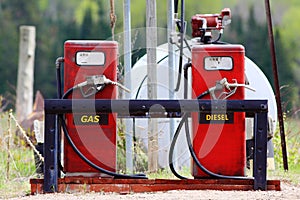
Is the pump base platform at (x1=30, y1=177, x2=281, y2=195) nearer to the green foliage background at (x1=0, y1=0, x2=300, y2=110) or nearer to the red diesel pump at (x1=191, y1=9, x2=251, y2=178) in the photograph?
the red diesel pump at (x1=191, y1=9, x2=251, y2=178)

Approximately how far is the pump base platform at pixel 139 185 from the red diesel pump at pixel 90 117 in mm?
194

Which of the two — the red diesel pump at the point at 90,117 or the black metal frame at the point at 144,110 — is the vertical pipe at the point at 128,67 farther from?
the black metal frame at the point at 144,110

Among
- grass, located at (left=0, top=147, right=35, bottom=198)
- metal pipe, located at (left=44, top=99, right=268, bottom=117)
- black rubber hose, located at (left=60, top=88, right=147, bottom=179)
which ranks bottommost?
grass, located at (left=0, top=147, right=35, bottom=198)

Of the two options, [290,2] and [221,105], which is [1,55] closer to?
[290,2]

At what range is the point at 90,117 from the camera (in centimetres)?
697

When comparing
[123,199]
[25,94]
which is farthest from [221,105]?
[25,94]

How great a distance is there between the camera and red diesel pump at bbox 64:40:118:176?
6984mm

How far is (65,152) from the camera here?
703 centimetres

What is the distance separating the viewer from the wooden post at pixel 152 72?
29.2 ft

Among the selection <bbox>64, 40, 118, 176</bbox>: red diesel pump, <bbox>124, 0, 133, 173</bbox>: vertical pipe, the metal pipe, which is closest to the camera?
the metal pipe

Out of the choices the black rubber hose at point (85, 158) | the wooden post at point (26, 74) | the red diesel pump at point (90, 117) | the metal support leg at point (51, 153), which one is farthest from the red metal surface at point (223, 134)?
the wooden post at point (26, 74)

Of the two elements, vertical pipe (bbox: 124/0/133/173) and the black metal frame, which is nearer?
the black metal frame

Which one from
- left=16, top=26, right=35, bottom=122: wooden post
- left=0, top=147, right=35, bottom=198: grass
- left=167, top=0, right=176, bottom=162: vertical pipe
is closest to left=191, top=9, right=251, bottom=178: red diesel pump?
left=0, top=147, right=35, bottom=198: grass

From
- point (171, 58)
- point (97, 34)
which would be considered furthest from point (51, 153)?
point (97, 34)
